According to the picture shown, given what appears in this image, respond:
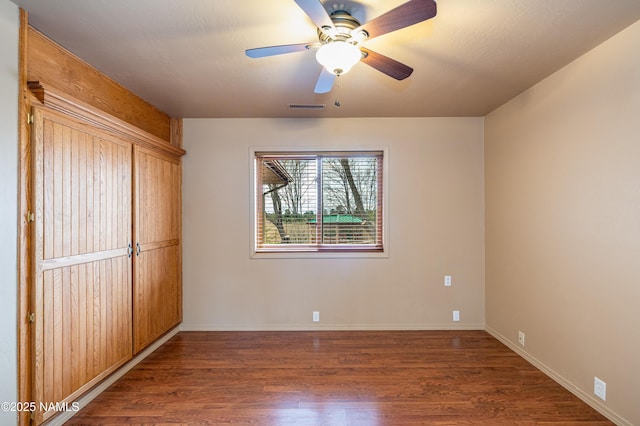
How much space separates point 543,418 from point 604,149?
6.14ft

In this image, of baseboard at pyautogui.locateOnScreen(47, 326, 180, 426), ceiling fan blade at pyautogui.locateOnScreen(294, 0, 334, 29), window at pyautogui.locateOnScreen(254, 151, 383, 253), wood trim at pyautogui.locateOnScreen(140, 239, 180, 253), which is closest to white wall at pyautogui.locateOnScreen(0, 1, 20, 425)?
baseboard at pyautogui.locateOnScreen(47, 326, 180, 426)

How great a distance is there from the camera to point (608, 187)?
196cm

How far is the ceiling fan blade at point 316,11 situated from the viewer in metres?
1.27

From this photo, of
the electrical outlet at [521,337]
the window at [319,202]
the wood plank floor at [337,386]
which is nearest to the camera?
the wood plank floor at [337,386]

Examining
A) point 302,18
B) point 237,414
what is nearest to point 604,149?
point 302,18

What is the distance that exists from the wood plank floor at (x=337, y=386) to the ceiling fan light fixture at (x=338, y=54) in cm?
222

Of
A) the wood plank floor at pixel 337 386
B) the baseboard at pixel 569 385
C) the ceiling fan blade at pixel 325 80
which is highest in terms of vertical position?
the ceiling fan blade at pixel 325 80

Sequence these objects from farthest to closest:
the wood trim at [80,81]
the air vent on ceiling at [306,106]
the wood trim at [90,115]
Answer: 1. the air vent on ceiling at [306,106]
2. the wood trim at [80,81]
3. the wood trim at [90,115]

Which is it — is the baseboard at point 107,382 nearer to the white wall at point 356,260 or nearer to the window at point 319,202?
the white wall at point 356,260

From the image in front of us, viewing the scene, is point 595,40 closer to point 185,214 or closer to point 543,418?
point 543,418

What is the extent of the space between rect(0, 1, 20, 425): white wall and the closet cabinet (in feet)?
0.31

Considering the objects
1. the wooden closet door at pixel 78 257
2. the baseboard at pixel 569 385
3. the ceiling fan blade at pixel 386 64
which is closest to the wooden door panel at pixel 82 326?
the wooden closet door at pixel 78 257

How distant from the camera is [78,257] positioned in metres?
2.04

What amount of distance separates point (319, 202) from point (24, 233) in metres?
2.56
